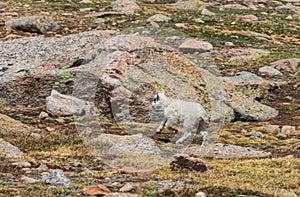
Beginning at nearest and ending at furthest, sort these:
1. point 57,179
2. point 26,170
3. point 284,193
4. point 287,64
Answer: point 284,193, point 57,179, point 26,170, point 287,64

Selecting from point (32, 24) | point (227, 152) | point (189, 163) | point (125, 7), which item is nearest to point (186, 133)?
point (227, 152)

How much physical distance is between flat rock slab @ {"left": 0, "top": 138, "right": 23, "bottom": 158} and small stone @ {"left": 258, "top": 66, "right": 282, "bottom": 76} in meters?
22.1

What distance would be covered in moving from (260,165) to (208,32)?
31.1m

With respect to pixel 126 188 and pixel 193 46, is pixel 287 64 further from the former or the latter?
pixel 126 188

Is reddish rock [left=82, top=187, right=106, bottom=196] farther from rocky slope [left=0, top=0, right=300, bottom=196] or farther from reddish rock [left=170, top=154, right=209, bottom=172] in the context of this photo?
reddish rock [left=170, top=154, right=209, bottom=172]

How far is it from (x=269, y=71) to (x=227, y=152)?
62.6 feet

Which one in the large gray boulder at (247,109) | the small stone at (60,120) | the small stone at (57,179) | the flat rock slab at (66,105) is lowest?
the large gray boulder at (247,109)

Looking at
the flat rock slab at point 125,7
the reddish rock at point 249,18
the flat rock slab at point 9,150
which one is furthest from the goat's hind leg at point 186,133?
the reddish rock at point 249,18

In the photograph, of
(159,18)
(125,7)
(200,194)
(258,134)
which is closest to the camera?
(200,194)

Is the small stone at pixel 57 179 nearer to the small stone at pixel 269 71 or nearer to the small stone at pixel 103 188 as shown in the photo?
the small stone at pixel 103 188

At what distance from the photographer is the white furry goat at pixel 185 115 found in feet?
59.0

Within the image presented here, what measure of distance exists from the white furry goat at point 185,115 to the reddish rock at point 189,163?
13.6ft

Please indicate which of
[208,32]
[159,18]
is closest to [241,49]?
[208,32]

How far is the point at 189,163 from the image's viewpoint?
44.7 feet
